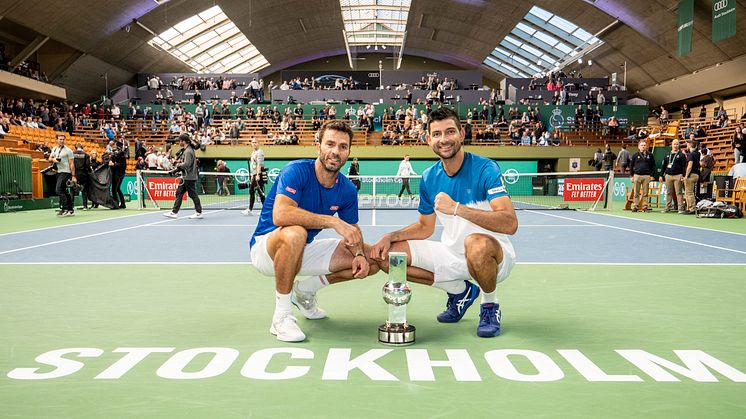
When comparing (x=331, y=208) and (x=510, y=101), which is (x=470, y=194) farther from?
(x=510, y=101)

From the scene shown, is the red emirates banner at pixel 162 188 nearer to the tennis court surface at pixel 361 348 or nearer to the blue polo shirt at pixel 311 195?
the tennis court surface at pixel 361 348

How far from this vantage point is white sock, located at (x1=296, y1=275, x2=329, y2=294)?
13.6ft

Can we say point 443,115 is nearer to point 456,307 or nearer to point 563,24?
point 456,307

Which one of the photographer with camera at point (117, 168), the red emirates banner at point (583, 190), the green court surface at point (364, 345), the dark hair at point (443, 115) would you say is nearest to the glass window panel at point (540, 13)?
the red emirates banner at point (583, 190)

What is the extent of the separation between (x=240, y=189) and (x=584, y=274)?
2623 cm

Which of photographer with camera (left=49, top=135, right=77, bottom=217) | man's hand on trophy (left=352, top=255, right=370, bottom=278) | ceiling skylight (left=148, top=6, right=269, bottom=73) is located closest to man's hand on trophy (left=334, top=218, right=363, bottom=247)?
man's hand on trophy (left=352, top=255, right=370, bottom=278)

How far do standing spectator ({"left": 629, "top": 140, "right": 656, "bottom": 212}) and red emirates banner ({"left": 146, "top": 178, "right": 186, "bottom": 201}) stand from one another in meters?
14.6

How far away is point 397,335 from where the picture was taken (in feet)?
11.6

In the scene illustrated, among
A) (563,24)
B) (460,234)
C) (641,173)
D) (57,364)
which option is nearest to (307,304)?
(460,234)

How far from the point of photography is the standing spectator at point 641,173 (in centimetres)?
1716

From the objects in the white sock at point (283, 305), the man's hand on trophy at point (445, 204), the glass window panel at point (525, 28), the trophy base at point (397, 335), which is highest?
the glass window panel at point (525, 28)

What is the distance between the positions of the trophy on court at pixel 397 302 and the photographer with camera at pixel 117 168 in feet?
55.0

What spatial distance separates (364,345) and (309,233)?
3.23 ft

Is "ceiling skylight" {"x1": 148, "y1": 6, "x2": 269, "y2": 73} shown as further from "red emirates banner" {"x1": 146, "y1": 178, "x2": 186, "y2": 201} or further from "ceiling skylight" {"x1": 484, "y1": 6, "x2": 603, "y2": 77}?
"red emirates banner" {"x1": 146, "y1": 178, "x2": 186, "y2": 201}
